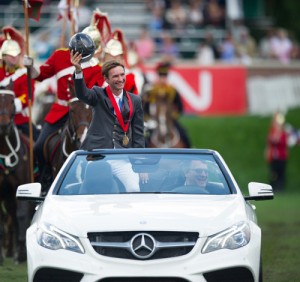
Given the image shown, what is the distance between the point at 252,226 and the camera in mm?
11562

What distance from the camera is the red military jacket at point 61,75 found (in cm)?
1724

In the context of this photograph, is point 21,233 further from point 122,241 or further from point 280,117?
point 280,117

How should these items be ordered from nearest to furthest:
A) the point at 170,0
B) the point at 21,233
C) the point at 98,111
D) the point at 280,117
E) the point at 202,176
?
the point at 202,176 < the point at 98,111 < the point at 21,233 < the point at 280,117 < the point at 170,0

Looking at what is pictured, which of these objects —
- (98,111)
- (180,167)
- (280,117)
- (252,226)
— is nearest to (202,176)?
(180,167)

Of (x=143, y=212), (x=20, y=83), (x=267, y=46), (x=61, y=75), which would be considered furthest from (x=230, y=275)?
(x=267, y=46)

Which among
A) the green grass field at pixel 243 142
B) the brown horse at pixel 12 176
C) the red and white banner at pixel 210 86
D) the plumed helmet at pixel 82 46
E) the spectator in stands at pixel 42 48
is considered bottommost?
the green grass field at pixel 243 142

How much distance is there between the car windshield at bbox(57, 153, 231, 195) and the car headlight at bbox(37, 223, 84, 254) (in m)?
0.86

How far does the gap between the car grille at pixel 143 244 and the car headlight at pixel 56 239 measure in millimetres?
123

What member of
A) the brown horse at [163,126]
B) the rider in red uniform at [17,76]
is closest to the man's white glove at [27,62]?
the rider in red uniform at [17,76]

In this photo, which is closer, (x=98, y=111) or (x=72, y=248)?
(x=72, y=248)

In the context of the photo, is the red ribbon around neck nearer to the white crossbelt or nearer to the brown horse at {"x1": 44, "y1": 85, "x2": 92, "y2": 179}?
the brown horse at {"x1": 44, "y1": 85, "x2": 92, "y2": 179}

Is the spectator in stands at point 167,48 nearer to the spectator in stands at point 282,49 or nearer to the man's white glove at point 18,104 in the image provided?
the spectator in stands at point 282,49

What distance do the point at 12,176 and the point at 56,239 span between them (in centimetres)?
573

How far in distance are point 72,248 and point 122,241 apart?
1.25ft
